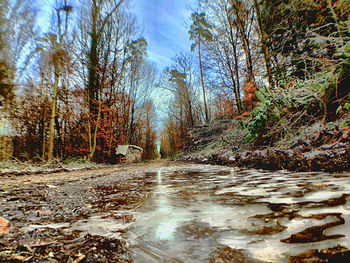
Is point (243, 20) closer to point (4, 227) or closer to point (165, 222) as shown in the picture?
point (165, 222)

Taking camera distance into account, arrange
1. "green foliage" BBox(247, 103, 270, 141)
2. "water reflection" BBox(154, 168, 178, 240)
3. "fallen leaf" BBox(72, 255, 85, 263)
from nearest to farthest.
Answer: "fallen leaf" BBox(72, 255, 85, 263), "water reflection" BBox(154, 168, 178, 240), "green foliage" BBox(247, 103, 270, 141)

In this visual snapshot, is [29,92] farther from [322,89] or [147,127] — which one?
[147,127]

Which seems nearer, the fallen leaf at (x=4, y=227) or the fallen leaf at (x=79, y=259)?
the fallen leaf at (x=79, y=259)

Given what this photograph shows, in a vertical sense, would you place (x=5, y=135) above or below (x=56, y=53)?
below

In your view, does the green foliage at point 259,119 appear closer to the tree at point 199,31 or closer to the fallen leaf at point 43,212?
the fallen leaf at point 43,212

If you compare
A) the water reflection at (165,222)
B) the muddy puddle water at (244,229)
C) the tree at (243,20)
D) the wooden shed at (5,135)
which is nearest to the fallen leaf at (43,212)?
the muddy puddle water at (244,229)

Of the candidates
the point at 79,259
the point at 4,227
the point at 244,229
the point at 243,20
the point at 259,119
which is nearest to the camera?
the point at 79,259

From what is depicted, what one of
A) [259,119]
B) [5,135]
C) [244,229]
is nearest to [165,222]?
[244,229]

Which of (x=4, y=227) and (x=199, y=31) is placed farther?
(x=199, y=31)

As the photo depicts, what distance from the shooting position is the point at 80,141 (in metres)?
9.62

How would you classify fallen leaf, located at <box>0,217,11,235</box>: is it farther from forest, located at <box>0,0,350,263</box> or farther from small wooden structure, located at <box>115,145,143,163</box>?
small wooden structure, located at <box>115,145,143,163</box>

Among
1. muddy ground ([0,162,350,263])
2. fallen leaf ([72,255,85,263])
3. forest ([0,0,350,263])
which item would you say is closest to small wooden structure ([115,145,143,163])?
forest ([0,0,350,263])

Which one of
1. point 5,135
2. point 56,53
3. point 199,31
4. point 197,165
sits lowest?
point 197,165

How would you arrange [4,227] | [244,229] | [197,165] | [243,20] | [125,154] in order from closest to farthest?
[244,229] → [4,227] → [197,165] → [243,20] → [125,154]
